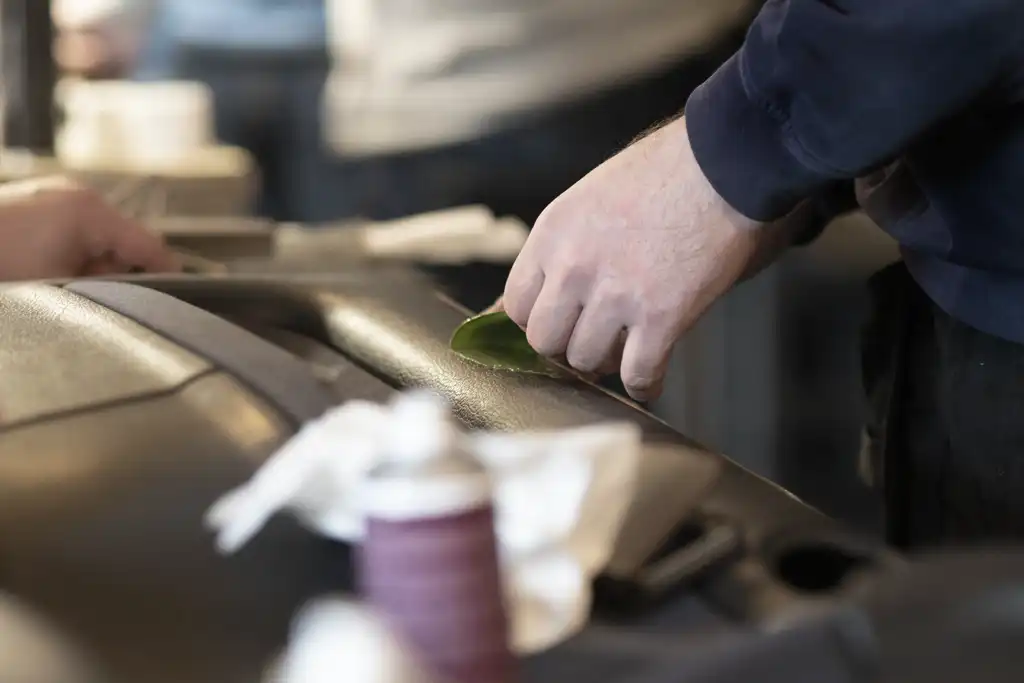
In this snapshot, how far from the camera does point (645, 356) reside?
56cm

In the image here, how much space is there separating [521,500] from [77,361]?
23 cm

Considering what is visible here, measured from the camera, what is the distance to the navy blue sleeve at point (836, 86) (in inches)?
17.4

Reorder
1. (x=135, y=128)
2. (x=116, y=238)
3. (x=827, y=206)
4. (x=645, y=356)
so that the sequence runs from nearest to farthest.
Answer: (x=645, y=356) < (x=827, y=206) < (x=116, y=238) < (x=135, y=128)

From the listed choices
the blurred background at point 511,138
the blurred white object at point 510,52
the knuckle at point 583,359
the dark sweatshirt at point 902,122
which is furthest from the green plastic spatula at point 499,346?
the blurred white object at point 510,52

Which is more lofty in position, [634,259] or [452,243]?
[634,259]

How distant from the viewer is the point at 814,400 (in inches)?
50.6

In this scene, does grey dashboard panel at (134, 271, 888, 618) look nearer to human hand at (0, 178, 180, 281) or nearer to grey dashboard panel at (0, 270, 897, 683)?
grey dashboard panel at (0, 270, 897, 683)

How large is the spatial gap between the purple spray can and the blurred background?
74cm

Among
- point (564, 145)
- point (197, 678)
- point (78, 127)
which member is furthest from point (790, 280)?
point (197, 678)

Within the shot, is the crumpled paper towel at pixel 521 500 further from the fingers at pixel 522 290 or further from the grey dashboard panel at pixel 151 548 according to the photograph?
the fingers at pixel 522 290

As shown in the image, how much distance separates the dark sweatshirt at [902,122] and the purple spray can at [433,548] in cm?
25

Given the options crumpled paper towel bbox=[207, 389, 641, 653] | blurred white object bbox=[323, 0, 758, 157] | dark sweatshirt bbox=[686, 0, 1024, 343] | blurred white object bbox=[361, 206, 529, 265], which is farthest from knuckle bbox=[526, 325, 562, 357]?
blurred white object bbox=[323, 0, 758, 157]

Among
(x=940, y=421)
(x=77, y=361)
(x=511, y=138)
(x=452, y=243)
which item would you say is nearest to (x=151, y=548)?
(x=77, y=361)

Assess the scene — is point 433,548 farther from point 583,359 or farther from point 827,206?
point 827,206
